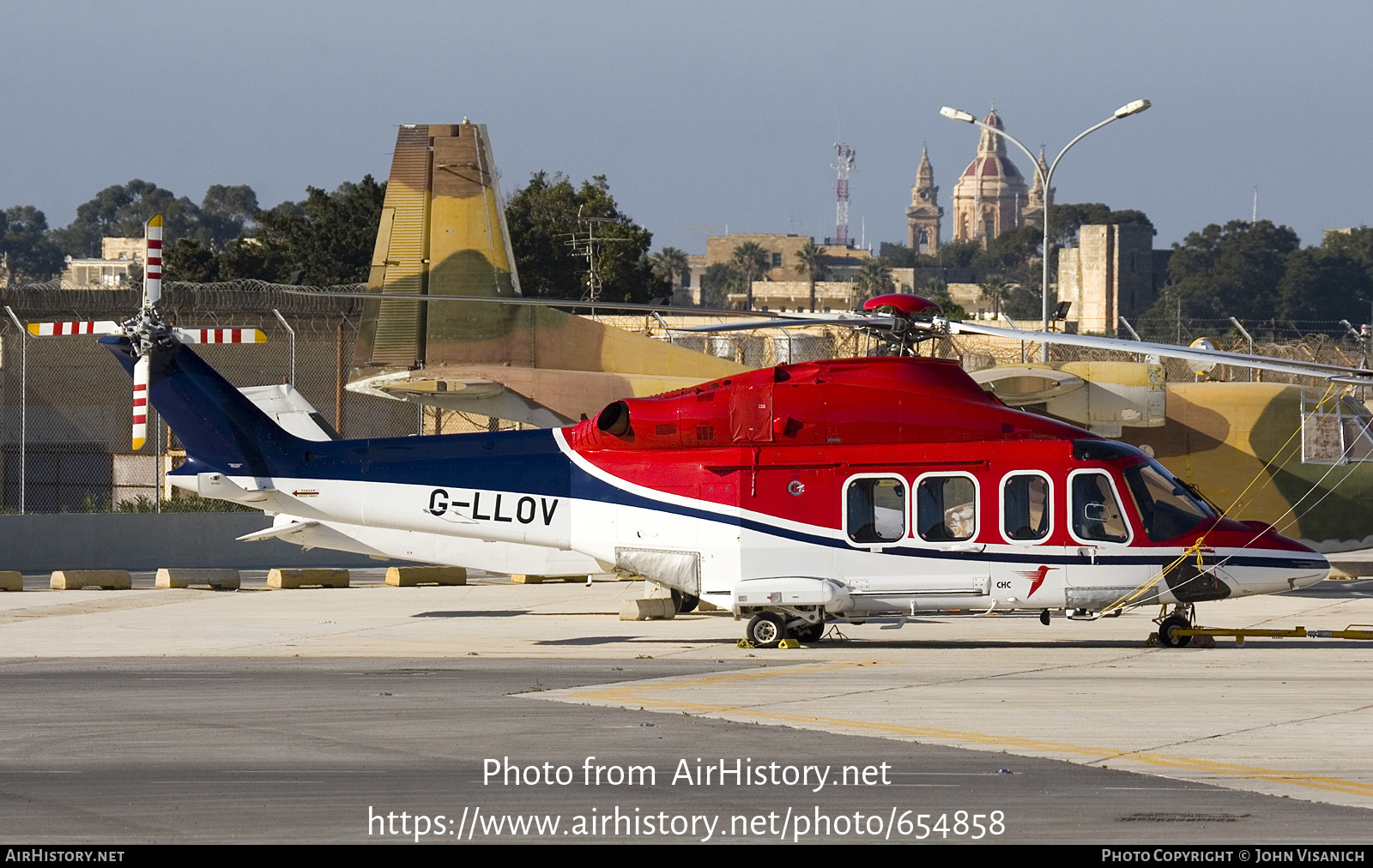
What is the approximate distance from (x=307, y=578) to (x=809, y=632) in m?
11.4

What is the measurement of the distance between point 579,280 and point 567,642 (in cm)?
6919

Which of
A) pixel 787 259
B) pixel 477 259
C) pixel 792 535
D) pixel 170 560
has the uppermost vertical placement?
pixel 787 259

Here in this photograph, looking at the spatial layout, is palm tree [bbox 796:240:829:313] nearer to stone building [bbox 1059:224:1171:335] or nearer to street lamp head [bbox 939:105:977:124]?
stone building [bbox 1059:224:1171:335]

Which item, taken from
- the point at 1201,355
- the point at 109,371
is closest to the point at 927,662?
the point at 1201,355

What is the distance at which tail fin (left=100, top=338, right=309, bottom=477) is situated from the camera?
1967 cm

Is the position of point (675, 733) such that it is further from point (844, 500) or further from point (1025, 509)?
point (1025, 509)

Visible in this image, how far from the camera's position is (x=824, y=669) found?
54.2 ft

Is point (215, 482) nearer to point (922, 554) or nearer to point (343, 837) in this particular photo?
point (922, 554)

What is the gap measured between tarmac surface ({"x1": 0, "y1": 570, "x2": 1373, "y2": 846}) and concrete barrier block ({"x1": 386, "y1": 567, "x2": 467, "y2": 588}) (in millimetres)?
6084

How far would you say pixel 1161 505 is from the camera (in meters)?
18.0

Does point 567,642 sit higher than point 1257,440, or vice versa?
point 1257,440

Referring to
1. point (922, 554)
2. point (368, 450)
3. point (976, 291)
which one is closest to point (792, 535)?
point (922, 554)

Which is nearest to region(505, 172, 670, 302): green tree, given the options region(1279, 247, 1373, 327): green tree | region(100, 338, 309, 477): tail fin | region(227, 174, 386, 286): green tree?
region(227, 174, 386, 286): green tree

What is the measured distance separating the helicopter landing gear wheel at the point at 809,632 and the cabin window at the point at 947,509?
5.98 feet
